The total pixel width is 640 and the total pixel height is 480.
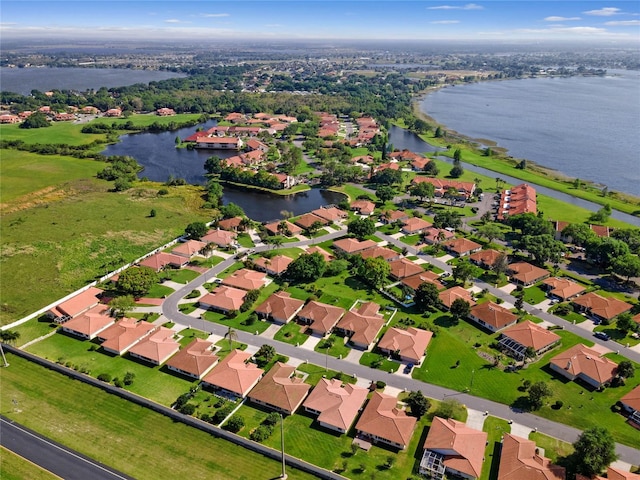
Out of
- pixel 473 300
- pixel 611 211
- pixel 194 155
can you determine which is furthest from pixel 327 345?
pixel 194 155

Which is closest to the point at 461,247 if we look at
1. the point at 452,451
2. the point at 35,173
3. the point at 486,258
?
the point at 486,258

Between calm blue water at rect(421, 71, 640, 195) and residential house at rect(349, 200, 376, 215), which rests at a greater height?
calm blue water at rect(421, 71, 640, 195)

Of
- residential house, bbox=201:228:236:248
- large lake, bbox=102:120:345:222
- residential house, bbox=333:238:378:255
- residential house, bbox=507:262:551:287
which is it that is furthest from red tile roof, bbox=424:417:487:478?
large lake, bbox=102:120:345:222

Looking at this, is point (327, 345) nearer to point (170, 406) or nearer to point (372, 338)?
point (372, 338)

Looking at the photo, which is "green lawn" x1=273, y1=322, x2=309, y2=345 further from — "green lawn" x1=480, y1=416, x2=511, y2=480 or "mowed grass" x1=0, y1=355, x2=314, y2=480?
"green lawn" x1=480, y1=416, x2=511, y2=480

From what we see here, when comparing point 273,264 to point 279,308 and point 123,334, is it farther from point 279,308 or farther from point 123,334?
point 123,334

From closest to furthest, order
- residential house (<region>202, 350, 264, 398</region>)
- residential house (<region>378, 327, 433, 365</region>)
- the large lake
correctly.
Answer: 1. residential house (<region>202, 350, 264, 398</region>)
2. residential house (<region>378, 327, 433, 365</region>)
3. the large lake
